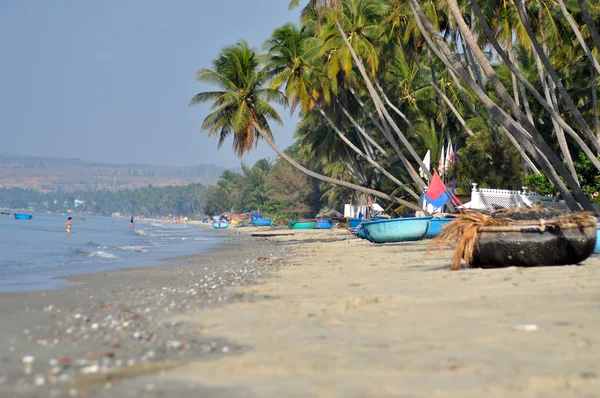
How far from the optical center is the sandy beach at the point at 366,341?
16.0ft

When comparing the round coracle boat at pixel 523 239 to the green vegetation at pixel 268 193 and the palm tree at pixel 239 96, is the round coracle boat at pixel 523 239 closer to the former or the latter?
the palm tree at pixel 239 96

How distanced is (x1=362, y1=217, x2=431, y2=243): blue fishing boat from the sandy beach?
49.9 feet

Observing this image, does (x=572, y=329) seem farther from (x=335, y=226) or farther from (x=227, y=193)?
(x=227, y=193)

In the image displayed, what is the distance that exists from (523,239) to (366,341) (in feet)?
18.8

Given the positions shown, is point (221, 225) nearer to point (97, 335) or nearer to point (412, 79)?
point (412, 79)

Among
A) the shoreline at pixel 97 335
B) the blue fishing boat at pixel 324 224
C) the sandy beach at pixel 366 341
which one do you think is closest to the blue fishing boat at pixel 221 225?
the blue fishing boat at pixel 324 224

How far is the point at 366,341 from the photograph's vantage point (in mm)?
6324

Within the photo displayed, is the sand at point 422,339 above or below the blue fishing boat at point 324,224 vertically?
below

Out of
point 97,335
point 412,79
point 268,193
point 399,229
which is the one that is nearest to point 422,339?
point 97,335

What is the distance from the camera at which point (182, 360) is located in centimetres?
588

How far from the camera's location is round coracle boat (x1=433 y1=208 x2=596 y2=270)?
443 inches

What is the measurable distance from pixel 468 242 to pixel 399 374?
264 inches

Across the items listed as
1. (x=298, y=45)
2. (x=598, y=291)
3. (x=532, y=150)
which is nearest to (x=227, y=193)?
(x=298, y=45)

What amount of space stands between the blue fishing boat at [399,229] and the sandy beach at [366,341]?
1520cm
